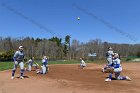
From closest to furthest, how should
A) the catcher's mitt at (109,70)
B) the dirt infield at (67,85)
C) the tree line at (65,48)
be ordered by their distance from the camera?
the dirt infield at (67,85) → the catcher's mitt at (109,70) → the tree line at (65,48)

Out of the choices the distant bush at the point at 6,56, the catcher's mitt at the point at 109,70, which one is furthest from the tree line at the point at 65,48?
the catcher's mitt at the point at 109,70

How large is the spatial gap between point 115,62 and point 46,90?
539 centimetres

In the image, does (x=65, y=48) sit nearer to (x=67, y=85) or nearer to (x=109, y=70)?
(x=109, y=70)

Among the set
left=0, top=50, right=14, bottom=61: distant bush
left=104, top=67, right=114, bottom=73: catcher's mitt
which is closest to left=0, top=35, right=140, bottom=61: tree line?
left=0, top=50, right=14, bottom=61: distant bush

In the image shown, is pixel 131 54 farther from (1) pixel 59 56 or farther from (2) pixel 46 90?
(2) pixel 46 90

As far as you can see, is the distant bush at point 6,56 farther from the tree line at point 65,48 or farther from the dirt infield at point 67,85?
the dirt infield at point 67,85

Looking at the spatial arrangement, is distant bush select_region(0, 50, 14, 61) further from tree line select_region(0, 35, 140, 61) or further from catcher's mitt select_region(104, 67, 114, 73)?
catcher's mitt select_region(104, 67, 114, 73)

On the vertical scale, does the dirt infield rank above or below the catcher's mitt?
below

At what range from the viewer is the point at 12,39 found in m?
72.5

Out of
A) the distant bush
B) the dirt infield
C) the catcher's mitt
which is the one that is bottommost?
the dirt infield

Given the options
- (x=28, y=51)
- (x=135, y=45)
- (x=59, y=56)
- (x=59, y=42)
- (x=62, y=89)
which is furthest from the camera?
(x=59, y=42)

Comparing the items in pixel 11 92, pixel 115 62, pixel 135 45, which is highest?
pixel 135 45

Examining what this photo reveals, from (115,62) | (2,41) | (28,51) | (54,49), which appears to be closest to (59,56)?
(54,49)

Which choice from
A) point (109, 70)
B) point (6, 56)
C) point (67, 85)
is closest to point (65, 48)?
point (6, 56)
